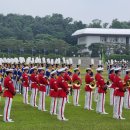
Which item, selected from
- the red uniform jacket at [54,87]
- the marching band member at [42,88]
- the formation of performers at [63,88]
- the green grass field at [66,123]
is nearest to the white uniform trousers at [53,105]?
the formation of performers at [63,88]

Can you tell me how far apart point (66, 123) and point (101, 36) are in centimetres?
8197

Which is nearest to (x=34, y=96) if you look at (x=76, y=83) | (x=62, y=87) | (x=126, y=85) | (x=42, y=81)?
(x=42, y=81)

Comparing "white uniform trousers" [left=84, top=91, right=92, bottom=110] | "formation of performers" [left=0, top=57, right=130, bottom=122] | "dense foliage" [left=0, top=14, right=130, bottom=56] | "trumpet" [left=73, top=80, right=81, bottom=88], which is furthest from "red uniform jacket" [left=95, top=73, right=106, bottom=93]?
"dense foliage" [left=0, top=14, right=130, bottom=56]

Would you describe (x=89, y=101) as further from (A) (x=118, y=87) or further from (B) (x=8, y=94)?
(B) (x=8, y=94)

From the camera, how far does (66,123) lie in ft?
57.6

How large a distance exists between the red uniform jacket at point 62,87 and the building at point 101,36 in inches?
2982

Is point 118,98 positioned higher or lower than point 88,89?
lower

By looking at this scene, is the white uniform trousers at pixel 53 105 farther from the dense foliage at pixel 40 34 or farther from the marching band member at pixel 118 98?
the dense foliage at pixel 40 34

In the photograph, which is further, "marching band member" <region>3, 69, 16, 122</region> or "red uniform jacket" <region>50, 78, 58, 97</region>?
"red uniform jacket" <region>50, 78, 58, 97</region>

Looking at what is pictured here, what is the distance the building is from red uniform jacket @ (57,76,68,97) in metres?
75.8

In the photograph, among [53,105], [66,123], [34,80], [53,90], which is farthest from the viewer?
[34,80]

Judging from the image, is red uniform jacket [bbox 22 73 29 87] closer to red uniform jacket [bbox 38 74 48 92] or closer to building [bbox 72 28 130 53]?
red uniform jacket [bbox 38 74 48 92]

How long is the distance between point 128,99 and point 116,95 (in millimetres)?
3966

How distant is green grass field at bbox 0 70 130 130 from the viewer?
651 inches
